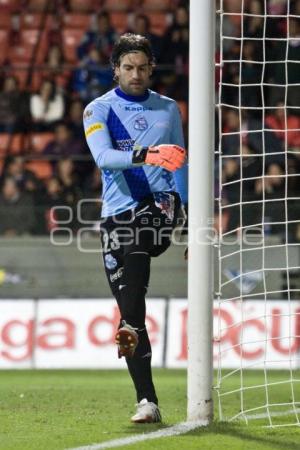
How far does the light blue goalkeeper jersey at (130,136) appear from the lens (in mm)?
6250

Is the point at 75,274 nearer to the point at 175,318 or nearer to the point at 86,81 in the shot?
the point at 175,318

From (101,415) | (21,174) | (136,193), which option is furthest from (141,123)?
(21,174)

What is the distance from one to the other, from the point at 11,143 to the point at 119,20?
2866mm

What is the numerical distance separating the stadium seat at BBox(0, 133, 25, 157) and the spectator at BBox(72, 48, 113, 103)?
3.36 feet

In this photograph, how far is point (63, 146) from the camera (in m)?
14.9

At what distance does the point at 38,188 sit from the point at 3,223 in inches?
41.1

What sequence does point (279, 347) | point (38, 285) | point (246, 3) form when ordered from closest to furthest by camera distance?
point (279, 347)
point (38, 285)
point (246, 3)

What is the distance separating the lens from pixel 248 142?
543 inches

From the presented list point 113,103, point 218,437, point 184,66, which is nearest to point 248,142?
point 184,66

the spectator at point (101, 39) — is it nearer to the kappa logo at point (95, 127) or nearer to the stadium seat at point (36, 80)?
the stadium seat at point (36, 80)

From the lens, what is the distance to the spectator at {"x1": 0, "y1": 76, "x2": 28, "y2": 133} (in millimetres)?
15234

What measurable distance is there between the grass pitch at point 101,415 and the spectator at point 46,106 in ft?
18.2

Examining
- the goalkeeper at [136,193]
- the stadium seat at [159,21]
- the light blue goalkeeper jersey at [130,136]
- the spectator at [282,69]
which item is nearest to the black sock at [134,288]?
the goalkeeper at [136,193]

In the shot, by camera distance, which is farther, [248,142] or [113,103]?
[248,142]
